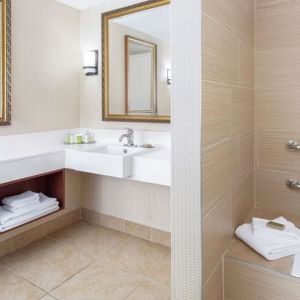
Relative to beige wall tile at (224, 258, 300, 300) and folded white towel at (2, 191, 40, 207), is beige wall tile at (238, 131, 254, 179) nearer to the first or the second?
beige wall tile at (224, 258, 300, 300)

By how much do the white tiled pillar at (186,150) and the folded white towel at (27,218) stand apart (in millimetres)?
1344

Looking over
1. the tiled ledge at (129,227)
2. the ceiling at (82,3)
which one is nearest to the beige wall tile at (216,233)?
the tiled ledge at (129,227)

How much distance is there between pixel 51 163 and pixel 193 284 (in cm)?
151

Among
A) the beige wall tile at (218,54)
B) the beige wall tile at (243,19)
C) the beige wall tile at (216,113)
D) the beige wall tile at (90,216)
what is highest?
the beige wall tile at (243,19)

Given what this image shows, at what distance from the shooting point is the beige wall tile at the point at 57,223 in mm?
2594

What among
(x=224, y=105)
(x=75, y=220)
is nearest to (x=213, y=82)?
(x=224, y=105)

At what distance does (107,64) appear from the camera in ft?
8.43

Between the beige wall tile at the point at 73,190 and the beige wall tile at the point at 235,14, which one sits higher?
the beige wall tile at the point at 235,14

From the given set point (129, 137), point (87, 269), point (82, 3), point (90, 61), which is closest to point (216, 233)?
point (87, 269)

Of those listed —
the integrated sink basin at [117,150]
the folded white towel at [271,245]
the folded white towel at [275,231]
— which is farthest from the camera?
the integrated sink basin at [117,150]

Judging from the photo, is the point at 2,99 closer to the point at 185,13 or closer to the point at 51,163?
the point at 51,163

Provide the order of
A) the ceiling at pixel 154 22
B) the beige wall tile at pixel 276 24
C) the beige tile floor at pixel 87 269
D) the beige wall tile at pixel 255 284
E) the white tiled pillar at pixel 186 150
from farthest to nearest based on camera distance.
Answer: the ceiling at pixel 154 22, the beige tile floor at pixel 87 269, the beige wall tile at pixel 276 24, the beige wall tile at pixel 255 284, the white tiled pillar at pixel 186 150

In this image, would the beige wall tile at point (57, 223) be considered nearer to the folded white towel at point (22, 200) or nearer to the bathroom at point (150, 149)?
the bathroom at point (150, 149)

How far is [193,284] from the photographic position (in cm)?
103
